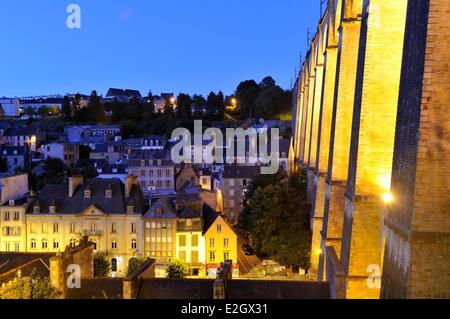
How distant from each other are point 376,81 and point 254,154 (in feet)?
156

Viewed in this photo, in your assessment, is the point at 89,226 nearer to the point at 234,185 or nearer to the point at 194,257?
the point at 194,257

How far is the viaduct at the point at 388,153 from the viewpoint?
8227 millimetres

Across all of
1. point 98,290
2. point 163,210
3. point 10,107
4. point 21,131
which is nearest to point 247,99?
point 21,131

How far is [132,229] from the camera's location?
3212cm

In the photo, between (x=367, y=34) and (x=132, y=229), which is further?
(x=132, y=229)


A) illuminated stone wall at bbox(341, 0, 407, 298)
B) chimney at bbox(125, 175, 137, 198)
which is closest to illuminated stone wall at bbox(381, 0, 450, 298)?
illuminated stone wall at bbox(341, 0, 407, 298)

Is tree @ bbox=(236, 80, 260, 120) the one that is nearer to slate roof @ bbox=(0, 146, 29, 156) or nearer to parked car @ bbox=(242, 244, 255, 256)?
slate roof @ bbox=(0, 146, 29, 156)

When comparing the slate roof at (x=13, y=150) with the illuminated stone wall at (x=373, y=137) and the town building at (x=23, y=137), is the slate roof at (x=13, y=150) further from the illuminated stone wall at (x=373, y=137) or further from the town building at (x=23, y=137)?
the illuminated stone wall at (x=373, y=137)

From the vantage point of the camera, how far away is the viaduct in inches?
324

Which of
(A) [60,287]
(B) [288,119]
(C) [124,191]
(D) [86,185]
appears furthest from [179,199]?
(B) [288,119]

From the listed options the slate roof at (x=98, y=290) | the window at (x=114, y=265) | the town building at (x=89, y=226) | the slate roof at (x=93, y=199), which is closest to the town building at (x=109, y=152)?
the slate roof at (x=93, y=199)

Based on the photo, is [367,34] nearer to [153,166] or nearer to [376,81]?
[376,81]

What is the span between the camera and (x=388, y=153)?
516 inches

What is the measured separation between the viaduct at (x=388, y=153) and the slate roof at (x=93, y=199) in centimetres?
1466
